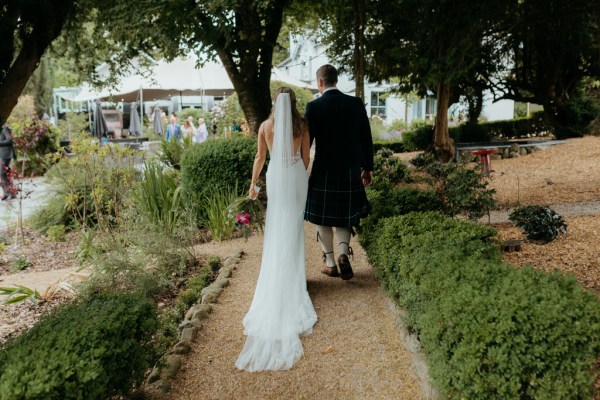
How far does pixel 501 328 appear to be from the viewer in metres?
2.45

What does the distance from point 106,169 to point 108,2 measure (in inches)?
112

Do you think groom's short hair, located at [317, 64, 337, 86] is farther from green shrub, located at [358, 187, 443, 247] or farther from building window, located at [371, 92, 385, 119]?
building window, located at [371, 92, 385, 119]

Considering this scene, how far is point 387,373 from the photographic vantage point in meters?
3.59

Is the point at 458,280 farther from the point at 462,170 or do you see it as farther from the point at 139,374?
the point at 462,170

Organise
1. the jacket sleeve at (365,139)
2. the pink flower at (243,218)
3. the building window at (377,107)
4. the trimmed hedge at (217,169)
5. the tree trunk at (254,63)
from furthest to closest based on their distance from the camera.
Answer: the building window at (377,107), the tree trunk at (254,63), the trimmed hedge at (217,169), the pink flower at (243,218), the jacket sleeve at (365,139)

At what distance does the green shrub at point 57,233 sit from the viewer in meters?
9.34

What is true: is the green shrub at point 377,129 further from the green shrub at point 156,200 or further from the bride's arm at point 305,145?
the bride's arm at point 305,145

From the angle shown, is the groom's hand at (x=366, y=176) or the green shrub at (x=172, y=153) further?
the green shrub at (x=172, y=153)

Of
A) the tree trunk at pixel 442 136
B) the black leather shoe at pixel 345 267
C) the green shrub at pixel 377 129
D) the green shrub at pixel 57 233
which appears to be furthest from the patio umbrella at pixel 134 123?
the black leather shoe at pixel 345 267

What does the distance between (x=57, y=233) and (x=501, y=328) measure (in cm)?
871

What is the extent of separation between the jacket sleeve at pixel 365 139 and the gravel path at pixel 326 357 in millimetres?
1220

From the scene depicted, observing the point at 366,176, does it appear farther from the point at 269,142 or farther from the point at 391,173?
the point at 391,173

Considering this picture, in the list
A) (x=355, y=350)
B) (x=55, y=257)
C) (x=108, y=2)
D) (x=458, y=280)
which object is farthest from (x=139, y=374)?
(x=108, y=2)

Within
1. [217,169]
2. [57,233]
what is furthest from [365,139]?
[57,233]
